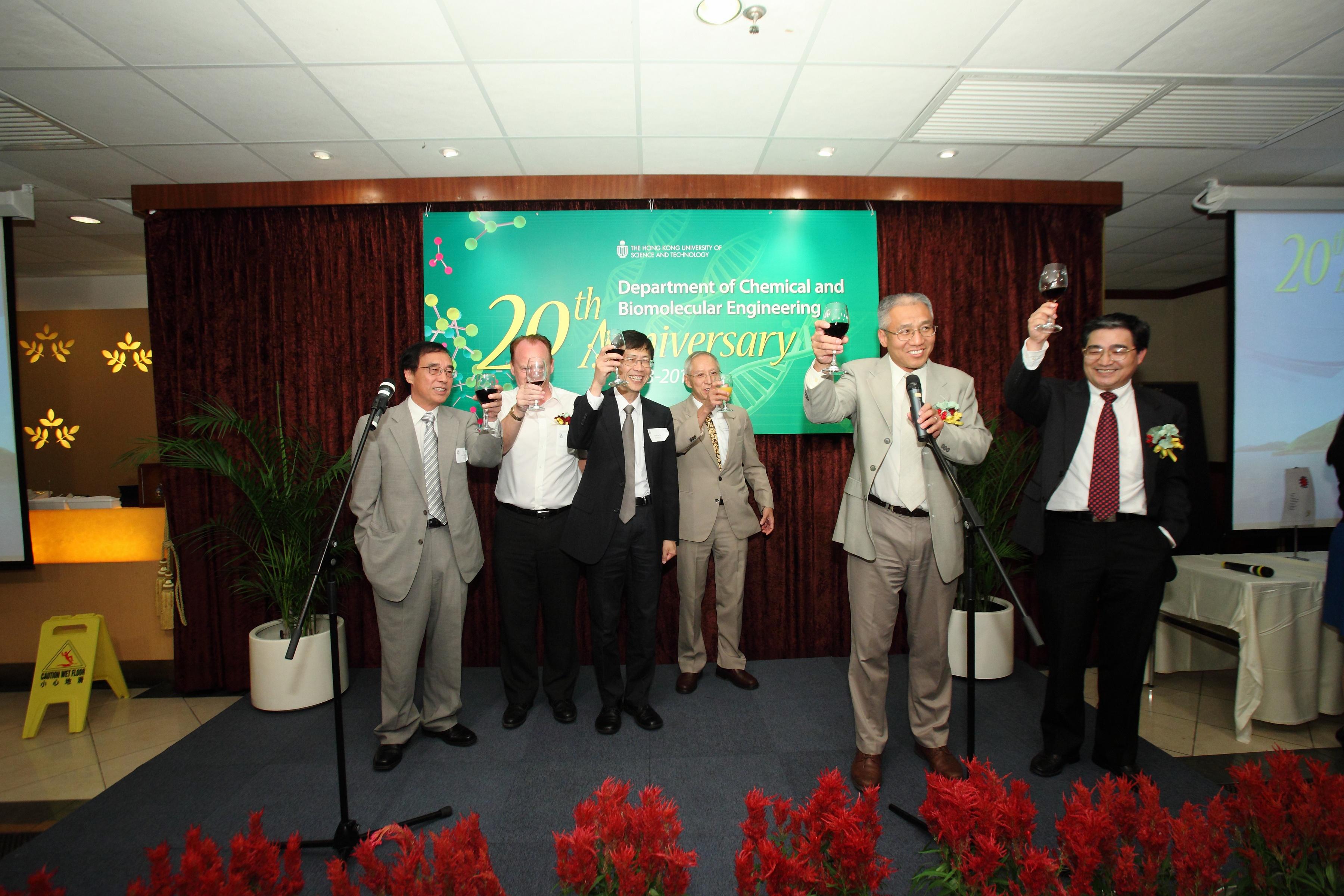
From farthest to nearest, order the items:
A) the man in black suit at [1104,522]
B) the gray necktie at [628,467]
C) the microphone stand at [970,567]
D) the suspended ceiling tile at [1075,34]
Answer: the gray necktie at [628,467] → the man in black suit at [1104,522] → the suspended ceiling tile at [1075,34] → the microphone stand at [970,567]

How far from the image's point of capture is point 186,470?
13.0ft

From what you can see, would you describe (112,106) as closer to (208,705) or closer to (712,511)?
(208,705)

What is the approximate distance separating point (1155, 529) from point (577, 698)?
281 centimetres

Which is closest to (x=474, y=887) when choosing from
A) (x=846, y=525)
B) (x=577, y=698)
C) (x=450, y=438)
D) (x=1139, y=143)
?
(x=846, y=525)

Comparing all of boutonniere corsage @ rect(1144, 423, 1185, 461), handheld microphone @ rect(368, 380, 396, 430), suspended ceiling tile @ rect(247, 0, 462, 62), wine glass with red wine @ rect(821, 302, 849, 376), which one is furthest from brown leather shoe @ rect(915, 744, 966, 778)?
suspended ceiling tile @ rect(247, 0, 462, 62)

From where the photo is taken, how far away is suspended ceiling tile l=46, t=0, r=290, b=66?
2.38m

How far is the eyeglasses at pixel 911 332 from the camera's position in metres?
2.49

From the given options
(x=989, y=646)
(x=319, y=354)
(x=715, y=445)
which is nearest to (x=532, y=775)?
(x=715, y=445)

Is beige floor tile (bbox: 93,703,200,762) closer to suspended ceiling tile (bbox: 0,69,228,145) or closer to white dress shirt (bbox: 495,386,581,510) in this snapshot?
white dress shirt (bbox: 495,386,581,510)

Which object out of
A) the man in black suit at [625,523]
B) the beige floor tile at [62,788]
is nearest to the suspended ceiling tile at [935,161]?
the man in black suit at [625,523]

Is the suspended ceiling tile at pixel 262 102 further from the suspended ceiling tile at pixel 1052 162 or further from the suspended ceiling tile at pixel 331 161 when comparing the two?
the suspended ceiling tile at pixel 1052 162

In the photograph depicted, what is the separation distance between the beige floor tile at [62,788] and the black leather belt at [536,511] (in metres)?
2.13

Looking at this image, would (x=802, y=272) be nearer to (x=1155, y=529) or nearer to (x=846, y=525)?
(x=846, y=525)

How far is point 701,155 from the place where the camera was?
3.62 metres
